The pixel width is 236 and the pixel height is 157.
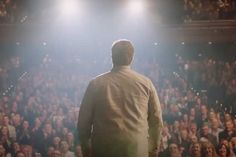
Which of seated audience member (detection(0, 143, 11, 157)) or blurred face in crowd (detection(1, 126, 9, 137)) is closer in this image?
seated audience member (detection(0, 143, 11, 157))

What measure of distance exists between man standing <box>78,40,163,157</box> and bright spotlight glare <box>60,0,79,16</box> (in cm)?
1311

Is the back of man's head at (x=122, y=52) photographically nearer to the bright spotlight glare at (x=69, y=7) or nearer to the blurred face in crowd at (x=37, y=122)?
the blurred face in crowd at (x=37, y=122)

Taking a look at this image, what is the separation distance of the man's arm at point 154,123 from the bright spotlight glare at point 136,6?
1284 cm

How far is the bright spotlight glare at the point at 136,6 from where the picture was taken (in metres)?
15.1

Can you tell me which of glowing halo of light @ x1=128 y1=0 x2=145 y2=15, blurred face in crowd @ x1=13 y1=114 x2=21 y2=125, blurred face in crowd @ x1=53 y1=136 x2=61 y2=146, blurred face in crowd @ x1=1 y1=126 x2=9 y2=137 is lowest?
blurred face in crowd @ x1=53 y1=136 x2=61 y2=146

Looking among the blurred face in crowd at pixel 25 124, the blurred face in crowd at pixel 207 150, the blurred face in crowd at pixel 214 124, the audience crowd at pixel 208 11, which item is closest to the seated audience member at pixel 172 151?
the blurred face in crowd at pixel 207 150

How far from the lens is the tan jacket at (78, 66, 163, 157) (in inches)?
90.7

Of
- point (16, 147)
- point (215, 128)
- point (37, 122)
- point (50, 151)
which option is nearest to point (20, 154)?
point (16, 147)

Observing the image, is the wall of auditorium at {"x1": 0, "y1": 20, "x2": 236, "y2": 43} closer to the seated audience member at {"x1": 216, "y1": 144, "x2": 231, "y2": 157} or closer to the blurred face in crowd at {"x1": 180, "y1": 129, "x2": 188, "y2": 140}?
the blurred face in crowd at {"x1": 180, "y1": 129, "x2": 188, "y2": 140}

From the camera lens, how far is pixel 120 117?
2.33m

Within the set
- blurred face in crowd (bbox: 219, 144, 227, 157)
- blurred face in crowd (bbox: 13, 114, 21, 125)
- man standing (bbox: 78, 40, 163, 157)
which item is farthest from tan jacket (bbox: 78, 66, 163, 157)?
blurred face in crowd (bbox: 13, 114, 21, 125)

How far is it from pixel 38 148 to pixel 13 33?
26.0 feet

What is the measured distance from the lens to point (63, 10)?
50.1ft

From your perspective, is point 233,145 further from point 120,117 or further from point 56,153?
point 120,117
